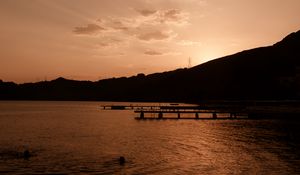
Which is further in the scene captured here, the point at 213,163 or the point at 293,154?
the point at 293,154

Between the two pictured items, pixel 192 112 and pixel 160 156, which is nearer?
pixel 160 156

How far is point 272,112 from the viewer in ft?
310

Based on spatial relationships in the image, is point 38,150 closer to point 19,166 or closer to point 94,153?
point 94,153

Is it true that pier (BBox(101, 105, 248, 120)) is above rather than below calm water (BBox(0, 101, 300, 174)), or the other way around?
above

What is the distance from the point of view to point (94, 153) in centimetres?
3909

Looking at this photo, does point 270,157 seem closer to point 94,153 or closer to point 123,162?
point 123,162

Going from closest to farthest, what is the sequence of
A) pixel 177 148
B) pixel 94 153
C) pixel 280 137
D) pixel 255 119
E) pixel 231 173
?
pixel 231 173 < pixel 94 153 < pixel 177 148 < pixel 280 137 < pixel 255 119

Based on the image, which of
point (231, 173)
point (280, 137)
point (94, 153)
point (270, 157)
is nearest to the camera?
point (231, 173)

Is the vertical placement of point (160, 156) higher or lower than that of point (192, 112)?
lower

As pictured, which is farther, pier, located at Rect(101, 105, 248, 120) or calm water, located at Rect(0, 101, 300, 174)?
pier, located at Rect(101, 105, 248, 120)

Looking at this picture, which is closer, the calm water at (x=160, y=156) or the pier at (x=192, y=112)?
the calm water at (x=160, y=156)

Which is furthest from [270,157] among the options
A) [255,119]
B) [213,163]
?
[255,119]

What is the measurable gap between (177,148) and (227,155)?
7.27 meters

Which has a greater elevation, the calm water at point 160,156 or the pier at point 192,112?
the pier at point 192,112
